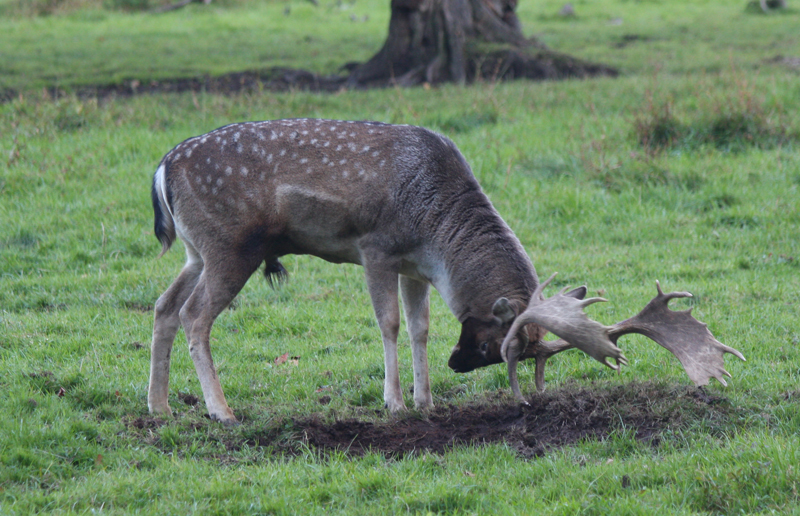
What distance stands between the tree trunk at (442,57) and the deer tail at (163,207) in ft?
31.8

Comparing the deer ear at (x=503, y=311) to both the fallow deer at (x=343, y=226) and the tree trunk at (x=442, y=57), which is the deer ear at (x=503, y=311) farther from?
the tree trunk at (x=442, y=57)

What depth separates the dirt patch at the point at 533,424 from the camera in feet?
15.8

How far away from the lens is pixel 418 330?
5906mm

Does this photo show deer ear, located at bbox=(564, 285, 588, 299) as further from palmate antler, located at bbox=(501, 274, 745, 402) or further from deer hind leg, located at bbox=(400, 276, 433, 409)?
deer hind leg, located at bbox=(400, 276, 433, 409)

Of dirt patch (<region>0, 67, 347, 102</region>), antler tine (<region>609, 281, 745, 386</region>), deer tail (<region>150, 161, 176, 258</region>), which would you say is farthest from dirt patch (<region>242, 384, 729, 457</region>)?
dirt patch (<region>0, 67, 347, 102</region>)

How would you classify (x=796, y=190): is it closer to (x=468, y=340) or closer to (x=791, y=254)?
(x=791, y=254)

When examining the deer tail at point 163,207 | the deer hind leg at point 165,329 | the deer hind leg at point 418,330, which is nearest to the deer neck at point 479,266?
the deer hind leg at point 418,330

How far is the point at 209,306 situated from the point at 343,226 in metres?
1.02

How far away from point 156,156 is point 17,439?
6280 mm

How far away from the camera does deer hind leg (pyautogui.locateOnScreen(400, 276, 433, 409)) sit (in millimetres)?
5680

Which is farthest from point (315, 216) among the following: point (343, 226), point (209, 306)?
point (209, 306)

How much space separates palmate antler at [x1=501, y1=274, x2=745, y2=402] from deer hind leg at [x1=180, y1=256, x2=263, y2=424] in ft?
5.97

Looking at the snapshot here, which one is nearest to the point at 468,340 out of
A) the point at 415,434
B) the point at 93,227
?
the point at 415,434

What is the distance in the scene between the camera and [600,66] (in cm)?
1590
